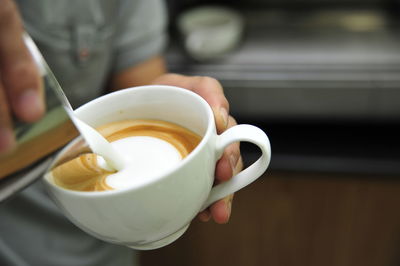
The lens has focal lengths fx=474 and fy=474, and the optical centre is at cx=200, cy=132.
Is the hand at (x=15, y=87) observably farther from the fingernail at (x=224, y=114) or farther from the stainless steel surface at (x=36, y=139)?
the fingernail at (x=224, y=114)

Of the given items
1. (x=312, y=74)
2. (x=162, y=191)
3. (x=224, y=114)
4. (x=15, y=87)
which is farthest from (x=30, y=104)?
(x=312, y=74)

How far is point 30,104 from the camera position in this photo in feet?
0.97

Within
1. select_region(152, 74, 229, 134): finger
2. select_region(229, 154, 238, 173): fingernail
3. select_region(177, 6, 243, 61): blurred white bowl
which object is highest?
select_region(152, 74, 229, 134): finger

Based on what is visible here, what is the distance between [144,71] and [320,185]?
521 mm

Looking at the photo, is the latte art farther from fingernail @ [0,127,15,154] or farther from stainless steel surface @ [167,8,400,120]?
stainless steel surface @ [167,8,400,120]

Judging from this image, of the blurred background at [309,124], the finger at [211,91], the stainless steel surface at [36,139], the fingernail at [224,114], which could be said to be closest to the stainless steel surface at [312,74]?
the blurred background at [309,124]

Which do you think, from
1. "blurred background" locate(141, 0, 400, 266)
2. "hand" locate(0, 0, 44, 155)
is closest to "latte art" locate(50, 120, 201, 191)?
"hand" locate(0, 0, 44, 155)

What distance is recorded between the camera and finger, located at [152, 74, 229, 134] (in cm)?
48

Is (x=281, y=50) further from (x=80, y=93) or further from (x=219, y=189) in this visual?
(x=219, y=189)

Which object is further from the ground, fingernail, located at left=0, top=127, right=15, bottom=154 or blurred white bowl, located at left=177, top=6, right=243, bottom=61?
fingernail, located at left=0, top=127, right=15, bottom=154

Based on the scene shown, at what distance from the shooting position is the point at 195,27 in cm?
123

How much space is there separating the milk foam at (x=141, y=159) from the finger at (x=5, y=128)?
0.13 metres

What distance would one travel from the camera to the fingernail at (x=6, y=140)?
0.29m

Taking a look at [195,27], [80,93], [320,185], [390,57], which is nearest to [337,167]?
[320,185]
